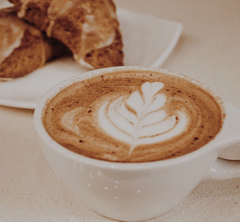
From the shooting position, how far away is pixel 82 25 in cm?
121

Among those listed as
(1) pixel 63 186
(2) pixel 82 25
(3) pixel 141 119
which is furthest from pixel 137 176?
(2) pixel 82 25

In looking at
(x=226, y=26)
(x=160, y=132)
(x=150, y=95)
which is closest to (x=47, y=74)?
(x=150, y=95)

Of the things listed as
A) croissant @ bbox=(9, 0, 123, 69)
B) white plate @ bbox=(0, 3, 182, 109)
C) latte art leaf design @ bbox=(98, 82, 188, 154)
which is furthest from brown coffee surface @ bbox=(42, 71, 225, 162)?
croissant @ bbox=(9, 0, 123, 69)

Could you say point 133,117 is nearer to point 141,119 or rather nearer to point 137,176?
point 141,119

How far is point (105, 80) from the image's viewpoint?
784 millimetres

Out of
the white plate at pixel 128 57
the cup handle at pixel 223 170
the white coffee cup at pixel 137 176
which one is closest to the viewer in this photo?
the white coffee cup at pixel 137 176

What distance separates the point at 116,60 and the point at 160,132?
26.1 inches

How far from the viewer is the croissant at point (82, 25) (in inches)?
47.4

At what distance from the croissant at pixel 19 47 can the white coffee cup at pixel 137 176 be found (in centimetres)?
63

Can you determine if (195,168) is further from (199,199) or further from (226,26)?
(226,26)

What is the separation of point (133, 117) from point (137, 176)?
0.17 metres

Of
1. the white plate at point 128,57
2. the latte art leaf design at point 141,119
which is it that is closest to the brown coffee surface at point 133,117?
the latte art leaf design at point 141,119

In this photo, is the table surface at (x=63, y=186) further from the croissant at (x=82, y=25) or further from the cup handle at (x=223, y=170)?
the croissant at (x=82, y=25)

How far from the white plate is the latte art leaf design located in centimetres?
39
